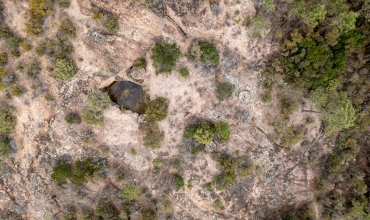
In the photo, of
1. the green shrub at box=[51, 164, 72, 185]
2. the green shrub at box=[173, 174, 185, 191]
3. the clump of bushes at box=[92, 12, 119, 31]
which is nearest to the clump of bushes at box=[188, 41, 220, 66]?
the clump of bushes at box=[92, 12, 119, 31]

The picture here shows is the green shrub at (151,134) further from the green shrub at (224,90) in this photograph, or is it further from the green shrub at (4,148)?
the green shrub at (4,148)

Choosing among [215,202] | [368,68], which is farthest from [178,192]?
[368,68]

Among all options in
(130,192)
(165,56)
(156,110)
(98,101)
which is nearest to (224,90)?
(165,56)

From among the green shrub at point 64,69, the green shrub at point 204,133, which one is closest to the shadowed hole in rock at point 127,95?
the green shrub at point 64,69

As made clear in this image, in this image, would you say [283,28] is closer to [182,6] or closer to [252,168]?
[182,6]

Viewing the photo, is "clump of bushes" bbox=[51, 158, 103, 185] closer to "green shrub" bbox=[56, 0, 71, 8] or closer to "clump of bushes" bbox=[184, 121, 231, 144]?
"clump of bushes" bbox=[184, 121, 231, 144]

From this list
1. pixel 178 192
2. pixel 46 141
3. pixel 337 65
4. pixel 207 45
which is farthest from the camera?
pixel 178 192

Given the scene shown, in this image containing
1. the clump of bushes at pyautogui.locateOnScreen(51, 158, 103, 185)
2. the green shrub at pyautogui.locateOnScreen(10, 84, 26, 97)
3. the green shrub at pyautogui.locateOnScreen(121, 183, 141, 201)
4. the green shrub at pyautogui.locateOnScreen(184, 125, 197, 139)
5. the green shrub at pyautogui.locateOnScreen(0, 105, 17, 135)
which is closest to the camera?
the green shrub at pyautogui.locateOnScreen(10, 84, 26, 97)
